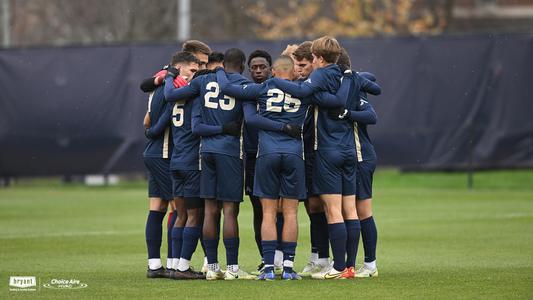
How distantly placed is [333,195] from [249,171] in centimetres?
97

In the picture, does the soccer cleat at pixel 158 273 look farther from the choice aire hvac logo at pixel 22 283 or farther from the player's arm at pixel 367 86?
the player's arm at pixel 367 86

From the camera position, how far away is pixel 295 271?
11.6 meters

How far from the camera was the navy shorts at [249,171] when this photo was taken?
11.2m

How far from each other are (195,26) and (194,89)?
2802cm

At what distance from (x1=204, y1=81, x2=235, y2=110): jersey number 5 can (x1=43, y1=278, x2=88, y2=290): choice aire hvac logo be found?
197cm

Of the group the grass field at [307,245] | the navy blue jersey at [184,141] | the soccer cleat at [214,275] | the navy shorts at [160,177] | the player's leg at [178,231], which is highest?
the navy blue jersey at [184,141]

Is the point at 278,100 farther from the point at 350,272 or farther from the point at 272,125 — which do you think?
the point at 350,272

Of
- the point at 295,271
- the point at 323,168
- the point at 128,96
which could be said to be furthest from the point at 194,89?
the point at 128,96

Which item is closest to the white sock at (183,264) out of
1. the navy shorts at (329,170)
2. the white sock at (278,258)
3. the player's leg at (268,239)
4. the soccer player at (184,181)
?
the soccer player at (184,181)

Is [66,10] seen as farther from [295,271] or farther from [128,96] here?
[295,271]

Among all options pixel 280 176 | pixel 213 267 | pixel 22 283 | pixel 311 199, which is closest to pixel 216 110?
pixel 280 176

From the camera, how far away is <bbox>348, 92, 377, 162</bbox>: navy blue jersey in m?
10.9

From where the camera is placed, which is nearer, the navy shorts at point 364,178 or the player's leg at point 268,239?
the player's leg at point 268,239

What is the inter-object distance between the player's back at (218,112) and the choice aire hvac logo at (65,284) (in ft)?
5.38
